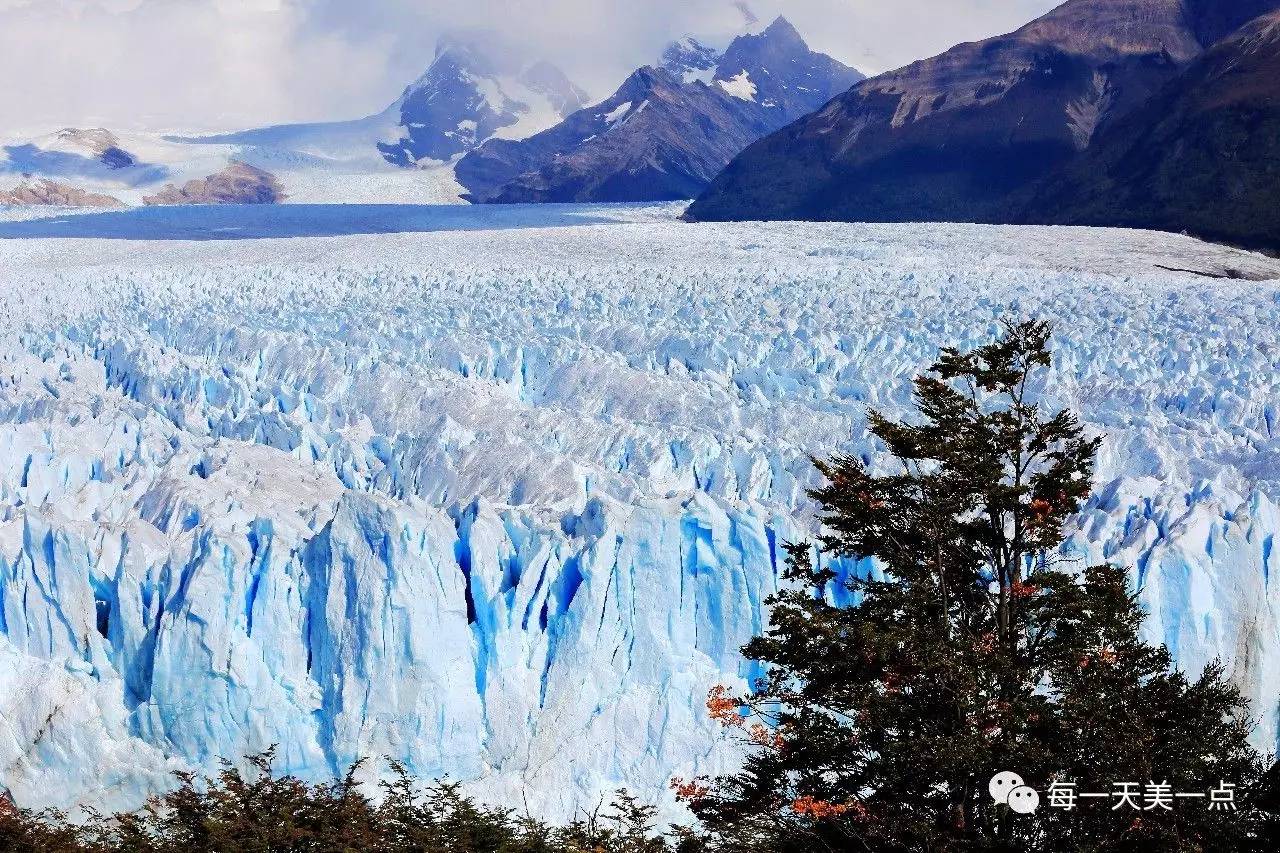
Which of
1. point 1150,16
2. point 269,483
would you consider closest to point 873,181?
point 1150,16

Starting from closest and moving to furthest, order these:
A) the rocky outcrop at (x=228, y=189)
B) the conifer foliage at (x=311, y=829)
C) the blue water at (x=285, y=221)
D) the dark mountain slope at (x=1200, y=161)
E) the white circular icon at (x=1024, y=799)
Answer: the white circular icon at (x=1024, y=799)
the conifer foliage at (x=311, y=829)
the blue water at (x=285, y=221)
the dark mountain slope at (x=1200, y=161)
the rocky outcrop at (x=228, y=189)

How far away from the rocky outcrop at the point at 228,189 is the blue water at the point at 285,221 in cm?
2617

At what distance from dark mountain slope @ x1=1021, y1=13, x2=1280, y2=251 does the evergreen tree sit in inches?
1199

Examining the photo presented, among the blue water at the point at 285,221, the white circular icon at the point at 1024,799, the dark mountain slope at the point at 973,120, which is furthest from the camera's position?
the dark mountain slope at the point at 973,120

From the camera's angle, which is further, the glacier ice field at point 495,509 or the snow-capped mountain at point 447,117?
the snow-capped mountain at point 447,117

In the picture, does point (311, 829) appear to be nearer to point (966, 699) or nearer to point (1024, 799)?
point (966, 699)

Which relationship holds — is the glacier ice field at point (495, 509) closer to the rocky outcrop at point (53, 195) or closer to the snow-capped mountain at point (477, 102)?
the rocky outcrop at point (53, 195)

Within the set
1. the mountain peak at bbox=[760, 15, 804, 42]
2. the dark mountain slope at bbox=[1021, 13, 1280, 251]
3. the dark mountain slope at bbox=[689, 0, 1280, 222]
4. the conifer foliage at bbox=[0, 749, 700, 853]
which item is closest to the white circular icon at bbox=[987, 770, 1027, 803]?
the conifer foliage at bbox=[0, 749, 700, 853]

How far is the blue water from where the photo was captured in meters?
33.0

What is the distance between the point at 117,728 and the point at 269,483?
8.72 feet

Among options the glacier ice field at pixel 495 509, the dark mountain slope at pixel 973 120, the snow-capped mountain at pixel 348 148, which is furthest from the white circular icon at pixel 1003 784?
the snow-capped mountain at pixel 348 148

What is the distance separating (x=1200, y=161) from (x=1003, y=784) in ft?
119

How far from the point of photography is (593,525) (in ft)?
31.2

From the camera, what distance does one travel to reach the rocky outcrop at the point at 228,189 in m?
66.1
